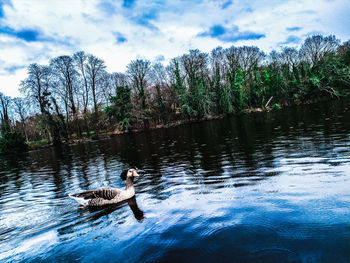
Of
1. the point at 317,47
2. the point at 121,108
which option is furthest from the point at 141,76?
the point at 317,47

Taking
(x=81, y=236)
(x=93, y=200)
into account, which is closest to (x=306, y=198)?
(x=81, y=236)

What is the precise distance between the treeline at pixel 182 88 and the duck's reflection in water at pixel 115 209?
39379 millimetres

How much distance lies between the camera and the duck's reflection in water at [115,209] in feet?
16.3

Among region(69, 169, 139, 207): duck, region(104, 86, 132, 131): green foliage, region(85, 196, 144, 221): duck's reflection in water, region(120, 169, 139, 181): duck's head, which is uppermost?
region(104, 86, 132, 131): green foliage

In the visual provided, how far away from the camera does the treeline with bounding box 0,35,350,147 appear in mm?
40406

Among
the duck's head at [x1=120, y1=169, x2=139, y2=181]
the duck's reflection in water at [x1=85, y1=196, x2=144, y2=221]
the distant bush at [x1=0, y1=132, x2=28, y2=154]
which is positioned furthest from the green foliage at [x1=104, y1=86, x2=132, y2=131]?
the duck's reflection in water at [x1=85, y1=196, x2=144, y2=221]

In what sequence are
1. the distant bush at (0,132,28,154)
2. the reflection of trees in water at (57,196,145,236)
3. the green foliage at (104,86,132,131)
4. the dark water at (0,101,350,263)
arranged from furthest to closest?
the green foliage at (104,86,132,131)
the distant bush at (0,132,28,154)
the reflection of trees in water at (57,196,145,236)
the dark water at (0,101,350,263)

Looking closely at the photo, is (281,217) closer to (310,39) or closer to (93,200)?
(93,200)

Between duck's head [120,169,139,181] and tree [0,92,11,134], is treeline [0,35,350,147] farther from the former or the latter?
duck's head [120,169,139,181]

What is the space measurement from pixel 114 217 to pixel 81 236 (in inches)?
35.4

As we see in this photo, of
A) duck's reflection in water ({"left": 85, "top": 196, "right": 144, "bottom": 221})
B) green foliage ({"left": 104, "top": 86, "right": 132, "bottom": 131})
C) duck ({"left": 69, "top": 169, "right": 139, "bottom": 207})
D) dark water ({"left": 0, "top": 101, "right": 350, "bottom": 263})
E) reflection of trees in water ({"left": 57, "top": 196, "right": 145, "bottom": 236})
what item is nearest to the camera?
dark water ({"left": 0, "top": 101, "right": 350, "bottom": 263})

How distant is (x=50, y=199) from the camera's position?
712 cm

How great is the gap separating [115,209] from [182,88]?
42.9 m

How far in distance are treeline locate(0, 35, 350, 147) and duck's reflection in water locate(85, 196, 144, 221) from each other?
39379 mm
